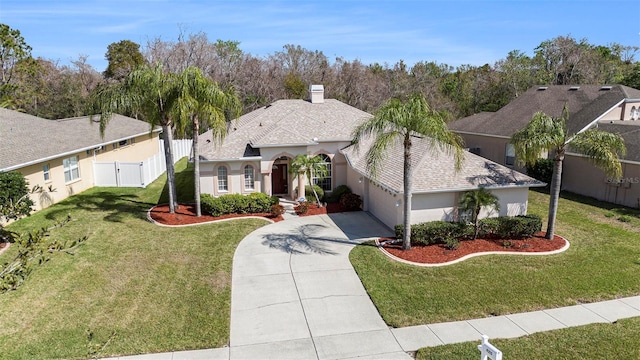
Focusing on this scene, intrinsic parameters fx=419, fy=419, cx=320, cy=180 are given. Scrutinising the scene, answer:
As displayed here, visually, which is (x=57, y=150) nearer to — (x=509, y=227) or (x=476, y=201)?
(x=476, y=201)

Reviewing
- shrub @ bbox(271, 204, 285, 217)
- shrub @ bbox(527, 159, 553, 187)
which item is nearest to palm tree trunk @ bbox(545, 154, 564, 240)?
shrub @ bbox(527, 159, 553, 187)

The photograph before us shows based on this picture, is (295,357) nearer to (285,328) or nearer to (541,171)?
(285,328)

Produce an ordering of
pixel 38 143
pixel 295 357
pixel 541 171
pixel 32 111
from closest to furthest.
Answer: pixel 295 357 → pixel 38 143 → pixel 541 171 → pixel 32 111

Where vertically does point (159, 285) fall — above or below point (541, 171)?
below

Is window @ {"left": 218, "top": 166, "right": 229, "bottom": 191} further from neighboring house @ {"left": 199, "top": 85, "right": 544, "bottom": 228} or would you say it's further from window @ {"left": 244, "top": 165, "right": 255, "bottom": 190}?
window @ {"left": 244, "top": 165, "right": 255, "bottom": 190}

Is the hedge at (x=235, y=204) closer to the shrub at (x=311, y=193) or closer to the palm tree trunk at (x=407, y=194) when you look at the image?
the shrub at (x=311, y=193)

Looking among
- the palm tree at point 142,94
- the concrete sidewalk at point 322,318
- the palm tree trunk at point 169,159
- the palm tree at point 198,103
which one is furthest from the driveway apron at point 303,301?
the palm tree at point 142,94

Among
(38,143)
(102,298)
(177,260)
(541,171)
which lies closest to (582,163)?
(541,171)
